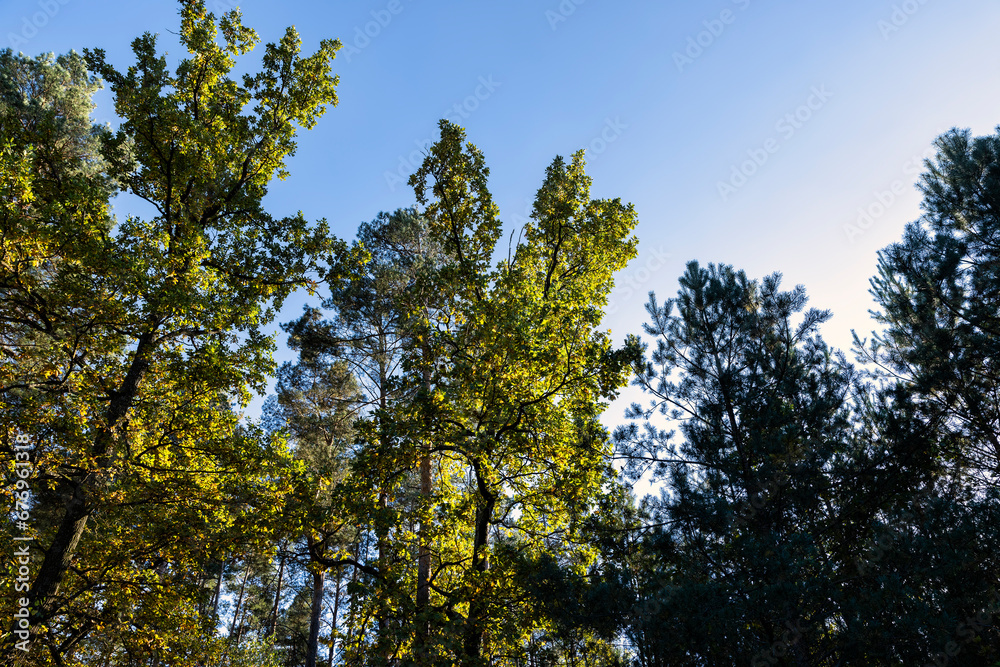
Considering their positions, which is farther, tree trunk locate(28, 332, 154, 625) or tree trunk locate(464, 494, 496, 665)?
tree trunk locate(464, 494, 496, 665)

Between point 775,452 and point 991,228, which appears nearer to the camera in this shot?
point 775,452

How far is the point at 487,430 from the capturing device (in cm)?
773

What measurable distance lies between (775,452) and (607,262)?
4.50 metres

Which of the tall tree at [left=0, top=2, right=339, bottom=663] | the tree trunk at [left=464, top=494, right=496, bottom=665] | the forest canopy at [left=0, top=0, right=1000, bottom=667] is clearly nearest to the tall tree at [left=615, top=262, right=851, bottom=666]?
the forest canopy at [left=0, top=0, right=1000, bottom=667]

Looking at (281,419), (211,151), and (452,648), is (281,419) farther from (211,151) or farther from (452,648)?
(452,648)

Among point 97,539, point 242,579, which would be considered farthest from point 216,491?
point 242,579

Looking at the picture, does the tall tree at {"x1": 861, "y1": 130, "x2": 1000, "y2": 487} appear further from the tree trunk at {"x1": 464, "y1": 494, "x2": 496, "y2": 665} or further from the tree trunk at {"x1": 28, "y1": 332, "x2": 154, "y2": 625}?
the tree trunk at {"x1": 28, "y1": 332, "x2": 154, "y2": 625}

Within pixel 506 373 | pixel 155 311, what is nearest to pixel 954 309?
pixel 506 373

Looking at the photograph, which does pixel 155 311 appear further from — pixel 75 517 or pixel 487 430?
pixel 487 430

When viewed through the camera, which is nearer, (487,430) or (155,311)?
(155,311)

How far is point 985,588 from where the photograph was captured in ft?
17.0

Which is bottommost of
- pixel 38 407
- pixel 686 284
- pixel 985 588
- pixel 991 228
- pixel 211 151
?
pixel 985 588

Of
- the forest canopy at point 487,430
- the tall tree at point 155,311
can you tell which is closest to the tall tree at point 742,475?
the forest canopy at point 487,430

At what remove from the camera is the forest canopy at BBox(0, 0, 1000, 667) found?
18.7 ft
